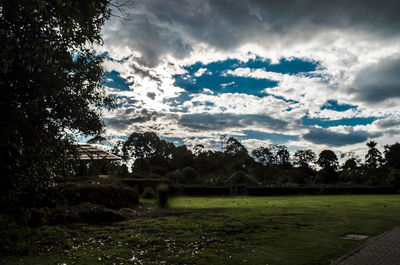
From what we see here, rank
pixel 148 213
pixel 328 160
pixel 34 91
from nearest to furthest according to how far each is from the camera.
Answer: pixel 34 91 < pixel 148 213 < pixel 328 160

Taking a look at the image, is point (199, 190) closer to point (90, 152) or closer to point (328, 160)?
point (90, 152)

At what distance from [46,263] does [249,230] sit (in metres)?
6.16

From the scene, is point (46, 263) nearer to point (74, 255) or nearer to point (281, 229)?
point (74, 255)

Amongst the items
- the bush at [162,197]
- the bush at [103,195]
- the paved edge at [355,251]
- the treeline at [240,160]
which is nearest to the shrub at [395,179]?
the treeline at [240,160]

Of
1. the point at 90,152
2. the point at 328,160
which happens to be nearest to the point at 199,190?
the point at 90,152

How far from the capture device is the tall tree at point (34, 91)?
3785 millimetres

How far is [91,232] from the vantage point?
29.0ft

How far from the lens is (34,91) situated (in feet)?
15.9

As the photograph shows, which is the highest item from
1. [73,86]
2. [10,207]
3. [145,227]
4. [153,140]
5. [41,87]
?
[153,140]

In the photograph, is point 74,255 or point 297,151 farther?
point 297,151

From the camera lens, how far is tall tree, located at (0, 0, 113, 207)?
3.79 meters

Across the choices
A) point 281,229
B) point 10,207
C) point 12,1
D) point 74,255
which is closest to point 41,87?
point 12,1

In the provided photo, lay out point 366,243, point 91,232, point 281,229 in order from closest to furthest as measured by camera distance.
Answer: point 366,243, point 91,232, point 281,229

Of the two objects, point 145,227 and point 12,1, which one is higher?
point 12,1
